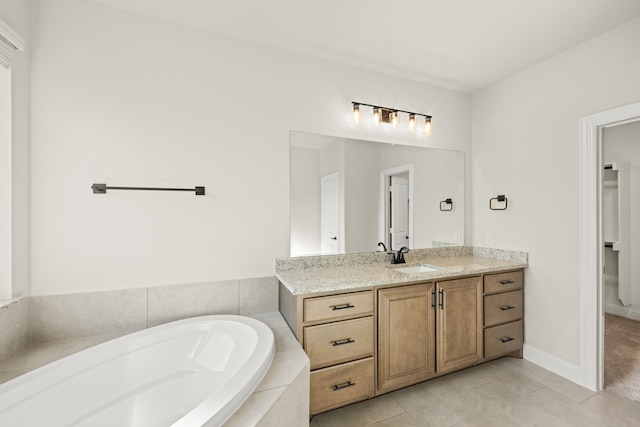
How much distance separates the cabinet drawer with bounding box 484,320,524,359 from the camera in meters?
2.31

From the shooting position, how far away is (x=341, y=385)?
1741 millimetres

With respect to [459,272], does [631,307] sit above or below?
below

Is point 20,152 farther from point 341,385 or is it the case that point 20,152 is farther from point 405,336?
point 405,336

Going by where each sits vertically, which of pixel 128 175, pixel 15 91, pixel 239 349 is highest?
pixel 15 91

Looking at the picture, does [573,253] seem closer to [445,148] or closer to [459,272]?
[459,272]

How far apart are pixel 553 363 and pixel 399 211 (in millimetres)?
1719

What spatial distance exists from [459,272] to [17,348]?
2.73m

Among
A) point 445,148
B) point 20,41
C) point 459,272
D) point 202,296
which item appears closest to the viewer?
point 20,41

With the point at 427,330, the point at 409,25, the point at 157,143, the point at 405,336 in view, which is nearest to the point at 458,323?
the point at 427,330

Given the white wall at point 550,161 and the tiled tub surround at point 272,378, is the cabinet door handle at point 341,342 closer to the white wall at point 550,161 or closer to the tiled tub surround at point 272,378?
the tiled tub surround at point 272,378

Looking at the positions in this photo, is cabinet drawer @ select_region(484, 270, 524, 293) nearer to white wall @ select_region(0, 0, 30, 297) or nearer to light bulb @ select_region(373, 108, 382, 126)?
light bulb @ select_region(373, 108, 382, 126)

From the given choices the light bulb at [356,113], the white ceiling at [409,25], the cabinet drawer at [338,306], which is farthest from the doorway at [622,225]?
the cabinet drawer at [338,306]

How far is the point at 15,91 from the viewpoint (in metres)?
1.50

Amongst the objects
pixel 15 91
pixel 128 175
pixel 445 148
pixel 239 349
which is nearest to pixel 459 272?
pixel 445 148
